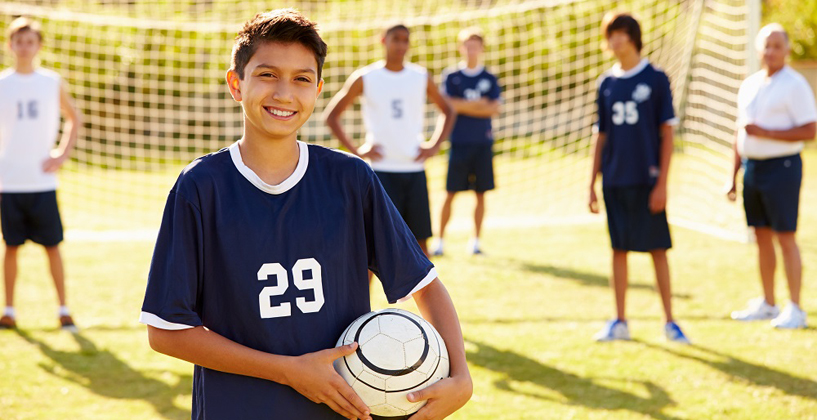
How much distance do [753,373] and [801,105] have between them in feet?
5.80

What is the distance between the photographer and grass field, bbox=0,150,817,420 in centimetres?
404

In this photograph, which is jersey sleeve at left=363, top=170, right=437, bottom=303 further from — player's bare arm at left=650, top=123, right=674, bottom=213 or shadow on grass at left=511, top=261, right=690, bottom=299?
shadow on grass at left=511, top=261, right=690, bottom=299

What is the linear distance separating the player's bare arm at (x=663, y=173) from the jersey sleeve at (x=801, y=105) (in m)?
0.95

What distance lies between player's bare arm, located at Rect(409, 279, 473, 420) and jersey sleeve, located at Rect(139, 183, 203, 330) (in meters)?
0.47

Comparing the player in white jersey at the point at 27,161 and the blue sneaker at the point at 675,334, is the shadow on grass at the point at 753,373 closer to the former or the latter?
the blue sneaker at the point at 675,334

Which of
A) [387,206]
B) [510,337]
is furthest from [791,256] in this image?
[387,206]

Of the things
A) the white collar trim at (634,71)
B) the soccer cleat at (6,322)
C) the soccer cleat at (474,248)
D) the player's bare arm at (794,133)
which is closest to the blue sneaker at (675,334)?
the player's bare arm at (794,133)

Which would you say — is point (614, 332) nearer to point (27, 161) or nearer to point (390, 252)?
point (390, 252)

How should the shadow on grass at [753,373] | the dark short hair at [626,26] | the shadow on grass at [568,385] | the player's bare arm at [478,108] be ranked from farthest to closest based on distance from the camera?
the player's bare arm at [478,108] → the dark short hair at [626,26] → the shadow on grass at [753,373] → the shadow on grass at [568,385]

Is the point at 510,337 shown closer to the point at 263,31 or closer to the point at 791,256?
the point at 791,256

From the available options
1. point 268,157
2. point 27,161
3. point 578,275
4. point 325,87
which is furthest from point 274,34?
point 325,87

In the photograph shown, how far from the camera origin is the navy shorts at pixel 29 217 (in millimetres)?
5352

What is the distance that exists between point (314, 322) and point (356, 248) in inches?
7.2

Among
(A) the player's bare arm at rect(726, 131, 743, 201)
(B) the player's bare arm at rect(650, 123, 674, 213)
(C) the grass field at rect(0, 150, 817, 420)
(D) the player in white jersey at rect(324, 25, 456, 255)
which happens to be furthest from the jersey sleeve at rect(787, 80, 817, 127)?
(D) the player in white jersey at rect(324, 25, 456, 255)
